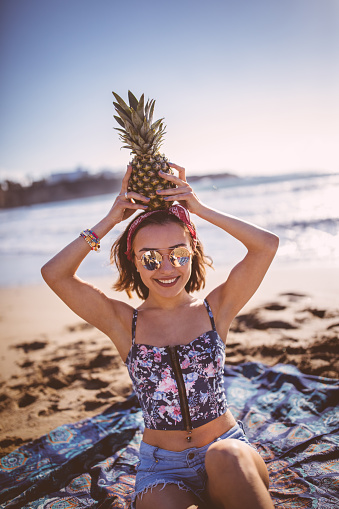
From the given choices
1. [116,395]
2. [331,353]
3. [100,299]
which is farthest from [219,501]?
[331,353]

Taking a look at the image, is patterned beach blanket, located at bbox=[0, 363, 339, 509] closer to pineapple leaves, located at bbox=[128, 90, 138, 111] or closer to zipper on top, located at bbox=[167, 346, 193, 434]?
zipper on top, located at bbox=[167, 346, 193, 434]

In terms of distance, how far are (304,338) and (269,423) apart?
164 centimetres

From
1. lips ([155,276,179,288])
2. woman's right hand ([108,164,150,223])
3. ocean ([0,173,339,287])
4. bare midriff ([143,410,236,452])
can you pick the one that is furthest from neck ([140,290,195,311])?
ocean ([0,173,339,287])

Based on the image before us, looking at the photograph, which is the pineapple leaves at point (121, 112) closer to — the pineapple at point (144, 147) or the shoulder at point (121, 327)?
the pineapple at point (144, 147)

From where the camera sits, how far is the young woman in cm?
197

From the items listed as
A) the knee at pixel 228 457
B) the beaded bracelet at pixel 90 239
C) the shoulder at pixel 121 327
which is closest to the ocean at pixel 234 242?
the beaded bracelet at pixel 90 239

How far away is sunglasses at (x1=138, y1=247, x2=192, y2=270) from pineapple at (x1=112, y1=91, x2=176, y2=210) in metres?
0.45

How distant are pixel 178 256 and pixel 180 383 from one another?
33.7 inches

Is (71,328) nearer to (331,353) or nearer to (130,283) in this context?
(130,283)

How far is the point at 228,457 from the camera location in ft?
5.89

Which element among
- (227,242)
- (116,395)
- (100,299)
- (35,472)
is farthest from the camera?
(227,242)

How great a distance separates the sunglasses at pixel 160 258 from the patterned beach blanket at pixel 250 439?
179 cm

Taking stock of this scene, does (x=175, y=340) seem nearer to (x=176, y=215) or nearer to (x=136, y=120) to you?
(x=176, y=215)

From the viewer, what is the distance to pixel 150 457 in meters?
2.22
